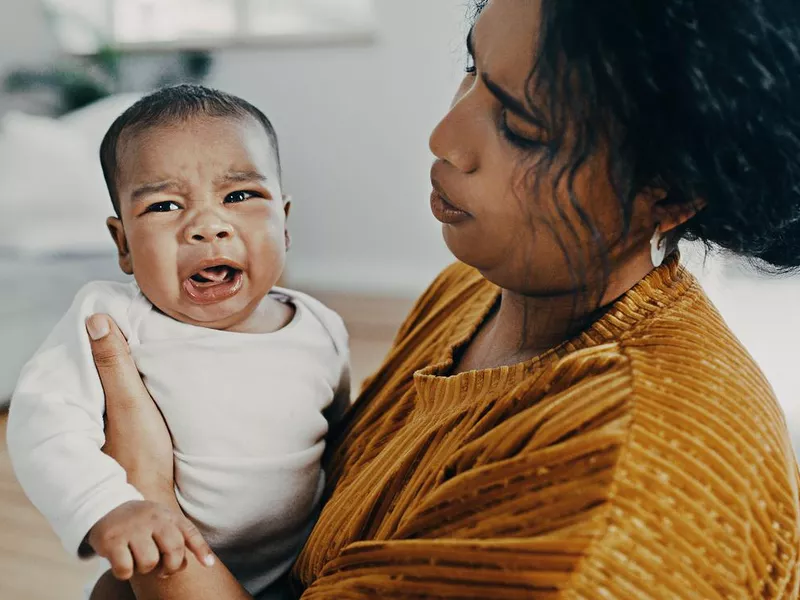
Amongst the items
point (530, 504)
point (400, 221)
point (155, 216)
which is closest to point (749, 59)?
point (530, 504)

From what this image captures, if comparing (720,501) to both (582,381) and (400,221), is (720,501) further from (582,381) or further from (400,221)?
(400,221)

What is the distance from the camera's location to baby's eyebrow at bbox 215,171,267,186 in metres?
1.04

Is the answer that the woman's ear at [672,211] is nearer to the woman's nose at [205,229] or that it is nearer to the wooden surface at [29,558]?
the woman's nose at [205,229]

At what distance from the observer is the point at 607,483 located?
1.76ft

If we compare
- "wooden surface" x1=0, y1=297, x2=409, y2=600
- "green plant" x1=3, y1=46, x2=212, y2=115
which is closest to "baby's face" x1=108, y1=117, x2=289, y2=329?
"wooden surface" x1=0, y1=297, x2=409, y2=600

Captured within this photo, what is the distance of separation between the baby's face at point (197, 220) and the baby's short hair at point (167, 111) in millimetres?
14

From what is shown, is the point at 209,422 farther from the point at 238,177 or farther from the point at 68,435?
the point at 238,177

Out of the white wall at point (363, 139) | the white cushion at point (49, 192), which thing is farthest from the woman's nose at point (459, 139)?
the white wall at point (363, 139)

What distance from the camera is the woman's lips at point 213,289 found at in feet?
3.38

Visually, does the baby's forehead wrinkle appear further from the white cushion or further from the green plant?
the green plant

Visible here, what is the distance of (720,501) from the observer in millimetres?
554

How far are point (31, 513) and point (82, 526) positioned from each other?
61.5 inches

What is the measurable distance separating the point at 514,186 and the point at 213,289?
1.61 feet

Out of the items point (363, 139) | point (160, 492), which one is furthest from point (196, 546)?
point (363, 139)
